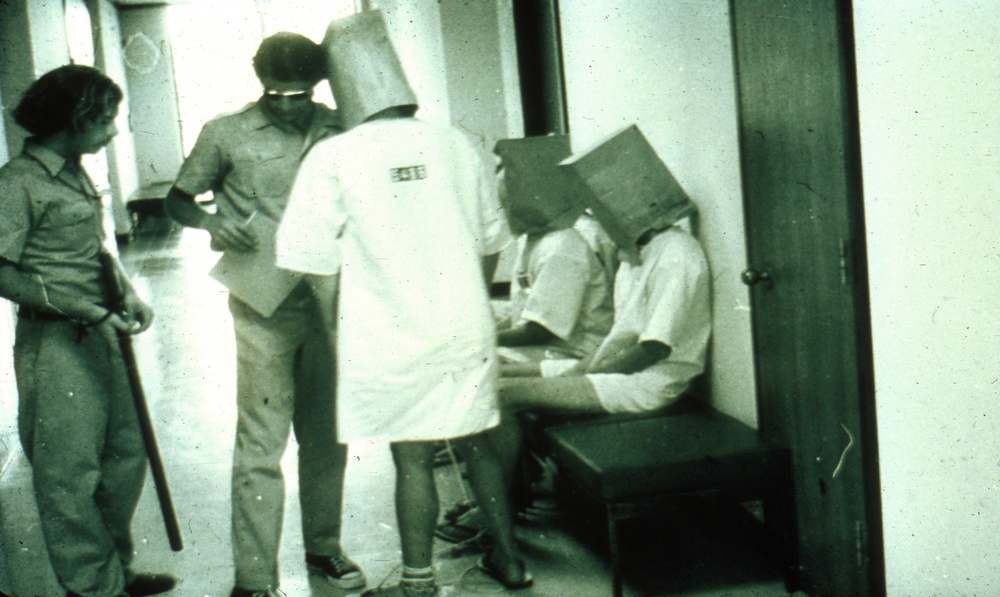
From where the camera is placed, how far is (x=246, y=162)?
2.33 metres

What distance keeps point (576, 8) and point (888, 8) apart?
2589 mm

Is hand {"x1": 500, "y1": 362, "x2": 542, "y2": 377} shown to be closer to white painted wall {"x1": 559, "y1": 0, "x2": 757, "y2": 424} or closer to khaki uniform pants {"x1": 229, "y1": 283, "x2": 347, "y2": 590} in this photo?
white painted wall {"x1": 559, "y1": 0, "x2": 757, "y2": 424}

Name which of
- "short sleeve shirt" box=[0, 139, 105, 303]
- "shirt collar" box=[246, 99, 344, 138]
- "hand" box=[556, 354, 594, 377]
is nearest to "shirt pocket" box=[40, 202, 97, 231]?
"short sleeve shirt" box=[0, 139, 105, 303]

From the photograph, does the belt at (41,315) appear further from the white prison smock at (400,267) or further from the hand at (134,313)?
the white prison smock at (400,267)

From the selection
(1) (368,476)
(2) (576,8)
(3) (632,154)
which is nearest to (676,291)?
(3) (632,154)

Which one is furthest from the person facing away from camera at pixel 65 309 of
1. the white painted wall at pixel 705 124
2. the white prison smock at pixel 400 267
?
the white painted wall at pixel 705 124

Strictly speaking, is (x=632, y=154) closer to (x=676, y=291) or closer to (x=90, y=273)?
(x=676, y=291)

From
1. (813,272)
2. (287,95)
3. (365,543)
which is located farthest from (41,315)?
(813,272)

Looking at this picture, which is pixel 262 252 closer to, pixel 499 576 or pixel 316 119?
pixel 316 119

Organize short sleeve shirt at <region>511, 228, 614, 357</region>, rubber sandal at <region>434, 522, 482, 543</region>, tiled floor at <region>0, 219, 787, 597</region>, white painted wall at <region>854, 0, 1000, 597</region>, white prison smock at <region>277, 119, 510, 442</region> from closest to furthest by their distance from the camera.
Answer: white painted wall at <region>854, 0, 1000, 597</region>
white prison smock at <region>277, 119, 510, 442</region>
tiled floor at <region>0, 219, 787, 597</region>
rubber sandal at <region>434, 522, 482, 543</region>
short sleeve shirt at <region>511, 228, 614, 357</region>

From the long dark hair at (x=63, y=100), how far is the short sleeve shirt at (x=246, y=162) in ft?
0.81

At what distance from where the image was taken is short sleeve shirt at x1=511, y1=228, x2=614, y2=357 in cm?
287

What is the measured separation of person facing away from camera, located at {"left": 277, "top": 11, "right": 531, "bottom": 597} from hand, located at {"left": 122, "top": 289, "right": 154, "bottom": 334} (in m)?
0.51

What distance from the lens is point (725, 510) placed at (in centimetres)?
276
